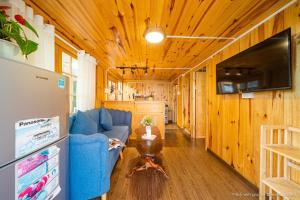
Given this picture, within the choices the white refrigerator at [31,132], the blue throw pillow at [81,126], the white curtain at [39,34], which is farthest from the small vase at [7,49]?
the blue throw pillow at [81,126]

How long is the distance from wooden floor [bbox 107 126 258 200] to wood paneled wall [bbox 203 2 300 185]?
24 centimetres

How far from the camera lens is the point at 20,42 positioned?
3.38ft

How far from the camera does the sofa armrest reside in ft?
5.39

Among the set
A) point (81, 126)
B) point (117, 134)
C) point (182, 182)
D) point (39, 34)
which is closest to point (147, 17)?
point (39, 34)

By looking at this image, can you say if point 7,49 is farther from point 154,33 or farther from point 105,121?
point 105,121

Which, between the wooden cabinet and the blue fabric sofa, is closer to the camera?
the blue fabric sofa

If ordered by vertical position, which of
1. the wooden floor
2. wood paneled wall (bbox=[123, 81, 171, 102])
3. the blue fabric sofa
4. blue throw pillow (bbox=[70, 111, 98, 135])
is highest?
wood paneled wall (bbox=[123, 81, 171, 102])

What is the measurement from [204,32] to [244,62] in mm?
718

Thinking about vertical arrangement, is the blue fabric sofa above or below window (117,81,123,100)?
below

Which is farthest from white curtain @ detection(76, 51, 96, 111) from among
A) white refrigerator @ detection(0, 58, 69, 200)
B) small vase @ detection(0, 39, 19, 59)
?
small vase @ detection(0, 39, 19, 59)

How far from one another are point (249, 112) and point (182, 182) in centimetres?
142

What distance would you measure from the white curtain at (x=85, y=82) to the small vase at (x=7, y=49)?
7.18 ft

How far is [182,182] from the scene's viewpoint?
90.4 inches

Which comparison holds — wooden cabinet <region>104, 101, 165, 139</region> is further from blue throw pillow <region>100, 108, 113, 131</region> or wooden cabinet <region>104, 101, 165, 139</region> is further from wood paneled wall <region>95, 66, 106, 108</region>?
blue throw pillow <region>100, 108, 113, 131</region>
